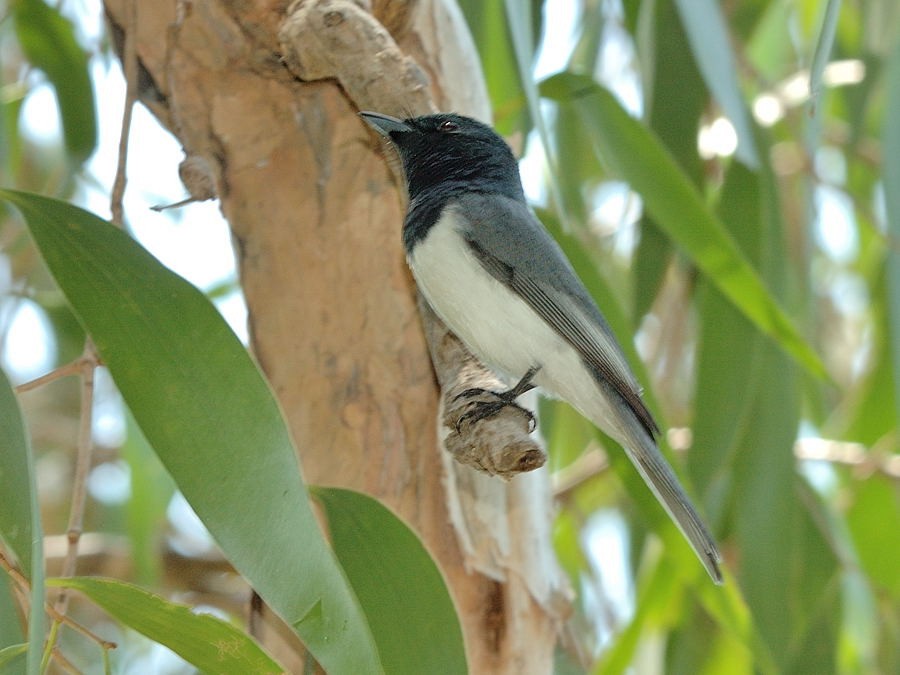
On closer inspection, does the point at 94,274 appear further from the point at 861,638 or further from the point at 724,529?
the point at 861,638

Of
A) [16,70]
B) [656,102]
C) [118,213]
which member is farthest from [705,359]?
[16,70]

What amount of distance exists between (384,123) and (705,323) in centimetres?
97

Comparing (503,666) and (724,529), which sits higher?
(724,529)

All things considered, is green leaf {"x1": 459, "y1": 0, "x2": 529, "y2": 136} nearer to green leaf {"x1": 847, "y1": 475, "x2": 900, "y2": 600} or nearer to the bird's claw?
the bird's claw

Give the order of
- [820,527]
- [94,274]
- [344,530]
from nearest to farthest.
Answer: [94,274], [344,530], [820,527]

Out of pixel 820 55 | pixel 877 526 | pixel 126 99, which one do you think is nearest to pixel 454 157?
pixel 126 99

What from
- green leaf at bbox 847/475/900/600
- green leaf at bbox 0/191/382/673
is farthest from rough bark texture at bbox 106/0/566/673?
green leaf at bbox 847/475/900/600

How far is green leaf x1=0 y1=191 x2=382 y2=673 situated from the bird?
0.56 meters

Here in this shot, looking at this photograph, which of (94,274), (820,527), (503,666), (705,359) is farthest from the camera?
(820,527)

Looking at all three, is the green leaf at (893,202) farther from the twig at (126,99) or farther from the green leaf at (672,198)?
the twig at (126,99)

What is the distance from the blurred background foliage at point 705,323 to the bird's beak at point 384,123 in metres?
0.24

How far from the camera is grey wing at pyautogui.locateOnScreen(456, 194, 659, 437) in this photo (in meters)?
2.04

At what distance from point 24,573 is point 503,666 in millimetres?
898

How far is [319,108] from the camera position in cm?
210
